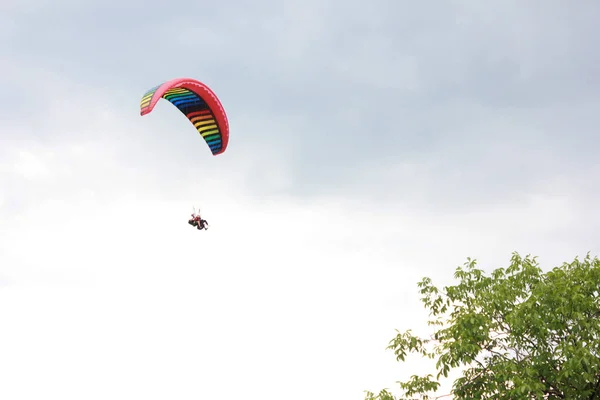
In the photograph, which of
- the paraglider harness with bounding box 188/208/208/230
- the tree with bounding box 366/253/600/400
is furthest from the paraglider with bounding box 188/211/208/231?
the tree with bounding box 366/253/600/400

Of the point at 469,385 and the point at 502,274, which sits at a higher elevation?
the point at 502,274

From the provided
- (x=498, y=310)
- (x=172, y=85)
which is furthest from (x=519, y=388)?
(x=172, y=85)

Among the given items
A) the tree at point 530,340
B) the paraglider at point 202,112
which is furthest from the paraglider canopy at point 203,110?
the tree at point 530,340

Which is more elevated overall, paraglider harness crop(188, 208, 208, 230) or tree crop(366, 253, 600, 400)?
paraglider harness crop(188, 208, 208, 230)

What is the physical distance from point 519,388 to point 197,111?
→ 1535 centimetres

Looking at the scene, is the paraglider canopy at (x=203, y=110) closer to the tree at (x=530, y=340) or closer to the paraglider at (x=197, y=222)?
the paraglider at (x=197, y=222)

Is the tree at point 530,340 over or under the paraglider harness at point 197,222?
under

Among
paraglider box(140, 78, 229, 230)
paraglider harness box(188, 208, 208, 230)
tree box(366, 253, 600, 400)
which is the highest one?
paraglider box(140, 78, 229, 230)

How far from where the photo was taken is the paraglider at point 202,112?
22.1 m

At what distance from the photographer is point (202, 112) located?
23125 mm

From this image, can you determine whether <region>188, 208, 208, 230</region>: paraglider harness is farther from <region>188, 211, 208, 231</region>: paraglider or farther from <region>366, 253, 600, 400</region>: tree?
<region>366, 253, 600, 400</region>: tree

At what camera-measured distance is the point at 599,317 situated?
14602 millimetres

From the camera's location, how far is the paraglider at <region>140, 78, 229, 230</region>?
72.4 feet

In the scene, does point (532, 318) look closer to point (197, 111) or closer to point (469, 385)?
point (469, 385)
